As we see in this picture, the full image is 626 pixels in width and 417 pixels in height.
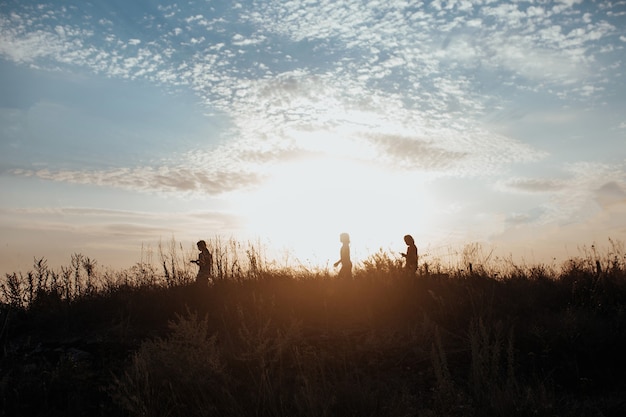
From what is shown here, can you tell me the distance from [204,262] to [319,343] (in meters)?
5.06

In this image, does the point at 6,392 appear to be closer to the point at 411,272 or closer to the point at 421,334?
the point at 421,334

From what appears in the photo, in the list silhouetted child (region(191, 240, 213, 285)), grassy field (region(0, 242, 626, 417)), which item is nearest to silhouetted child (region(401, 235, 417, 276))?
grassy field (region(0, 242, 626, 417))

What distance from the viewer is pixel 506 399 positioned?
4398 millimetres

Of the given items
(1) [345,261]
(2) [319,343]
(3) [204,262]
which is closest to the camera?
(2) [319,343]

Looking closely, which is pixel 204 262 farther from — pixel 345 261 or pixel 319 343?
pixel 319 343

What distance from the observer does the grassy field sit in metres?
4.87

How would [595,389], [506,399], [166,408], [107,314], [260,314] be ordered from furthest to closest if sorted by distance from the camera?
[107,314]
[260,314]
[595,389]
[166,408]
[506,399]

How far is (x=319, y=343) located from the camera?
24.4ft

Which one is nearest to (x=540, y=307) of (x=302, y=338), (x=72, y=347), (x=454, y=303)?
(x=454, y=303)

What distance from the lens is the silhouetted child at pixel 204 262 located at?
36.7ft

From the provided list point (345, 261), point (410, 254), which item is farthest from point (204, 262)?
point (410, 254)

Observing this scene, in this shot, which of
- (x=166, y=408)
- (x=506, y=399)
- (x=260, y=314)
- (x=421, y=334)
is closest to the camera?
(x=506, y=399)

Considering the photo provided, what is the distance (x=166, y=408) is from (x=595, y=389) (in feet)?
16.1

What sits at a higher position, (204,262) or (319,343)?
(204,262)
